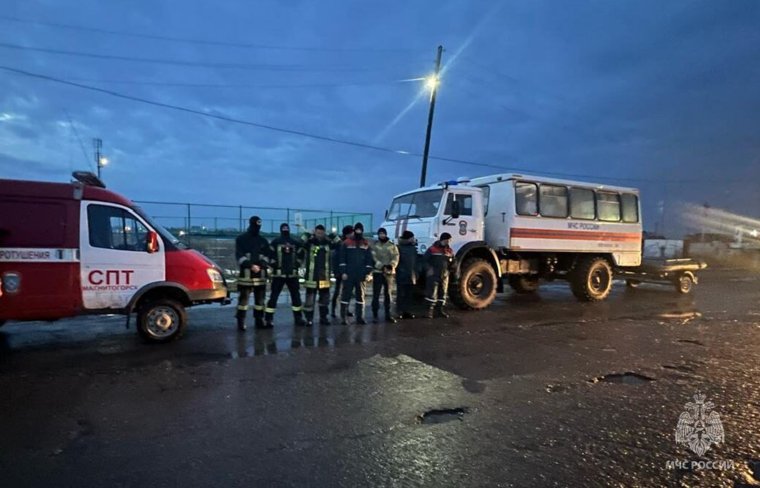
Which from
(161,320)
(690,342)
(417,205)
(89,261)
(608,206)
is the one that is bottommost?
(690,342)

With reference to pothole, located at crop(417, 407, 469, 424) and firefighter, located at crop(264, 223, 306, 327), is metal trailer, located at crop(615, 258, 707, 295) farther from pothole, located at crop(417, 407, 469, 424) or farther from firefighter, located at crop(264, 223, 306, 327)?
pothole, located at crop(417, 407, 469, 424)

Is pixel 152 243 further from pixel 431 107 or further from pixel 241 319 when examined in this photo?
pixel 431 107

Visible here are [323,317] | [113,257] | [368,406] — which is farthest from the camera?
[323,317]

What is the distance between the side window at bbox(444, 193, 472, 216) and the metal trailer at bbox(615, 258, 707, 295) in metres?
6.85

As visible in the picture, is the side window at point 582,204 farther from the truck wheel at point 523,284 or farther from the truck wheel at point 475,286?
the truck wheel at point 475,286

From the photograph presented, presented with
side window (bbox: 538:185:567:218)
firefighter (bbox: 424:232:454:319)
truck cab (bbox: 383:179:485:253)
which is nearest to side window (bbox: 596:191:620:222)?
side window (bbox: 538:185:567:218)

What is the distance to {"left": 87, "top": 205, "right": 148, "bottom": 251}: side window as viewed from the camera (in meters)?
6.84

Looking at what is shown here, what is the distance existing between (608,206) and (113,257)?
39.7 ft

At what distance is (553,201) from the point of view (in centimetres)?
1219

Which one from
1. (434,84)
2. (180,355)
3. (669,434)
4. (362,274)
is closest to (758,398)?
(669,434)

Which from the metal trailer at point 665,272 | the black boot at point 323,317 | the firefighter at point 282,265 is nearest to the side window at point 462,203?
the black boot at point 323,317

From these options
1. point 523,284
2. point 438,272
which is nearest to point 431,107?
point 523,284

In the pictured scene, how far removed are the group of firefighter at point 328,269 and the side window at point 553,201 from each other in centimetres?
320

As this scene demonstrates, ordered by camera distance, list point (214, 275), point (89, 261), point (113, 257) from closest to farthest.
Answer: point (89, 261) < point (113, 257) < point (214, 275)
